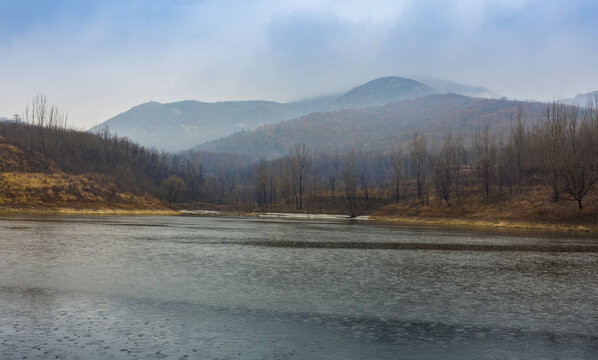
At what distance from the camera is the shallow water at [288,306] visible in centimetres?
1141

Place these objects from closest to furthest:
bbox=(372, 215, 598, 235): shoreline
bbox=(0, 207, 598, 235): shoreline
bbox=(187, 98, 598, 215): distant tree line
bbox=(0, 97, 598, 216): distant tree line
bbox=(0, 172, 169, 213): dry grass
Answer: bbox=(372, 215, 598, 235): shoreline < bbox=(0, 207, 598, 235): shoreline < bbox=(187, 98, 598, 215): distant tree line < bbox=(0, 97, 598, 216): distant tree line < bbox=(0, 172, 169, 213): dry grass

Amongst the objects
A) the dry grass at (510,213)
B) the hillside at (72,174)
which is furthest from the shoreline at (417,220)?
the hillside at (72,174)

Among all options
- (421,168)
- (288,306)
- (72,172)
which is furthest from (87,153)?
(288,306)

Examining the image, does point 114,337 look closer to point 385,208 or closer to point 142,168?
point 385,208

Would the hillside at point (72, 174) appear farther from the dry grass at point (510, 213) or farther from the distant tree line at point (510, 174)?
the dry grass at point (510, 213)

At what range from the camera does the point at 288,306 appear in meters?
16.1

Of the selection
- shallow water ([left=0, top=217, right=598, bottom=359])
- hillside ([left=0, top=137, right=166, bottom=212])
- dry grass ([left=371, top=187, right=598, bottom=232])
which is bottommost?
shallow water ([left=0, top=217, right=598, bottom=359])

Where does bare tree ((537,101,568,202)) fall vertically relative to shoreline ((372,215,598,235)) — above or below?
above

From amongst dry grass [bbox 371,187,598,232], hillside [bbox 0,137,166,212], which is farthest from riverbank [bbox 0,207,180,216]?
dry grass [bbox 371,187,598,232]

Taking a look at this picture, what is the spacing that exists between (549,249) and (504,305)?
82.9 ft

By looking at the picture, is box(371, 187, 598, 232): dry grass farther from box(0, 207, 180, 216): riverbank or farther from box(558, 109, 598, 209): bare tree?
box(0, 207, 180, 216): riverbank

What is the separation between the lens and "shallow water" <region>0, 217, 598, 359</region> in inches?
449

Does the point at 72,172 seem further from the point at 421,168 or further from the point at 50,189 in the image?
the point at 421,168

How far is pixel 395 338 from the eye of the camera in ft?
40.8
